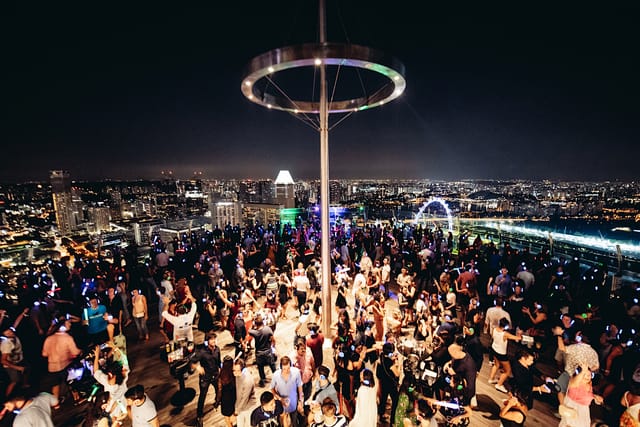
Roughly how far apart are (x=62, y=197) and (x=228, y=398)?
92.4 feet

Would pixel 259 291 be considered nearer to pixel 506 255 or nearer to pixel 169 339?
pixel 169 339

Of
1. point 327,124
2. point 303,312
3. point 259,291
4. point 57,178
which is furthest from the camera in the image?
point 57,178

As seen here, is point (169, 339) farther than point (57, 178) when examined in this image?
No

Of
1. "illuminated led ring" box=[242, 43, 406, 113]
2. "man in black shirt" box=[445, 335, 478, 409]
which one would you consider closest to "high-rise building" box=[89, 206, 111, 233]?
"illuminated led ring" box=[242, 43, 406, 113]

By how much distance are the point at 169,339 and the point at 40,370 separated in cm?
253

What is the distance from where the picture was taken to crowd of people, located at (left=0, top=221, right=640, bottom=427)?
12.3ft

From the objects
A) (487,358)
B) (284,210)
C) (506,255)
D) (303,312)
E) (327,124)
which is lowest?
(487,358)

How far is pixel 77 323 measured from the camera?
6211mm

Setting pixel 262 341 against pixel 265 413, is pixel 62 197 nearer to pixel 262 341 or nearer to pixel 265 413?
pixel 262 341

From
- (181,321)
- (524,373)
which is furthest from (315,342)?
(524,373)

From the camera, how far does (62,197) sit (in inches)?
904

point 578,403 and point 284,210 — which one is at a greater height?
point 284,210

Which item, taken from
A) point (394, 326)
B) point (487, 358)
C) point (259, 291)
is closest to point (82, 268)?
point (259, 291)

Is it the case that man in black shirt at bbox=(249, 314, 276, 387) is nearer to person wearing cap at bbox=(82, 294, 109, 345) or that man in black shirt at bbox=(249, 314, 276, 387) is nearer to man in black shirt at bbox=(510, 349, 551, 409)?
person wearing cap at bbox=(82, 294, 109, 345)
